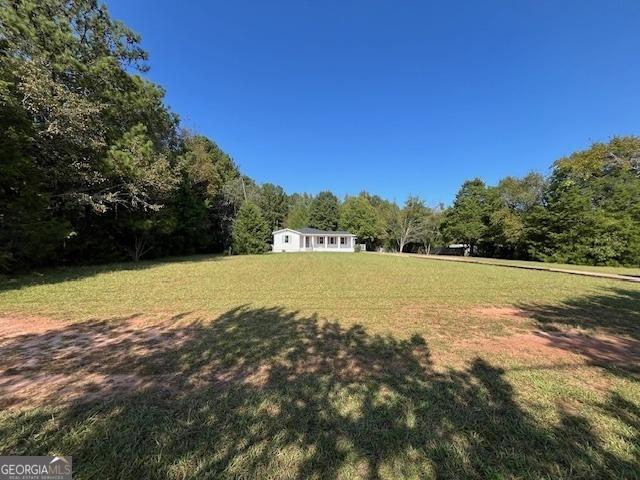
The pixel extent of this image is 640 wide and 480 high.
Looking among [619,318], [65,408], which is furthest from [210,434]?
[619,318]

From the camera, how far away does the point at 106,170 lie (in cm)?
1305

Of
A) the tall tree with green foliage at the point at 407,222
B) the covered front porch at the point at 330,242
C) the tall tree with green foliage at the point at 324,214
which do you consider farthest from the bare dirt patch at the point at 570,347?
the tall tree with green foliage at the point at 324,214

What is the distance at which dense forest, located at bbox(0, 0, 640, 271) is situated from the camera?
34.2ft

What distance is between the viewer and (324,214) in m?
54.0

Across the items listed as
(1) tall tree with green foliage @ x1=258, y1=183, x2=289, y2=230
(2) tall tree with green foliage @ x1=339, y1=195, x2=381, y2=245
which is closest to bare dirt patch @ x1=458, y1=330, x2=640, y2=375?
(2) tall tree with green foliage @ x1=339, y1=195, x2=381, y2=245

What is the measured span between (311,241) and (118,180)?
103ft

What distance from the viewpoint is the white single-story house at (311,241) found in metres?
42.7

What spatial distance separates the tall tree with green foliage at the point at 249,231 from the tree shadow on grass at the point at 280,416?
974 inches

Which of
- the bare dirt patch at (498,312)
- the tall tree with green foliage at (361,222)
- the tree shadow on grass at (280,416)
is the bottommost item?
the tree shadow on grass at (280,416)

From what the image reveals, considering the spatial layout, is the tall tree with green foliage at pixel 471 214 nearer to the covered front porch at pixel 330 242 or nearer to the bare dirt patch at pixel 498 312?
the covered front porch at pixel 330 242

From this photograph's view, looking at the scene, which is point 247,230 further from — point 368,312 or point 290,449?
point 290,449

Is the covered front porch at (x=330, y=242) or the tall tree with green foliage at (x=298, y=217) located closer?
the covered front porch at (x=330, y=242)

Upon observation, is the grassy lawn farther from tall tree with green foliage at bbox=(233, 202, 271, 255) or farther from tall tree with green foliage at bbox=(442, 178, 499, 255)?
tall tree with green foliage at bbox=(442, 178, 499, 255)

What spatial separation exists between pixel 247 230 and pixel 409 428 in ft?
90.8
